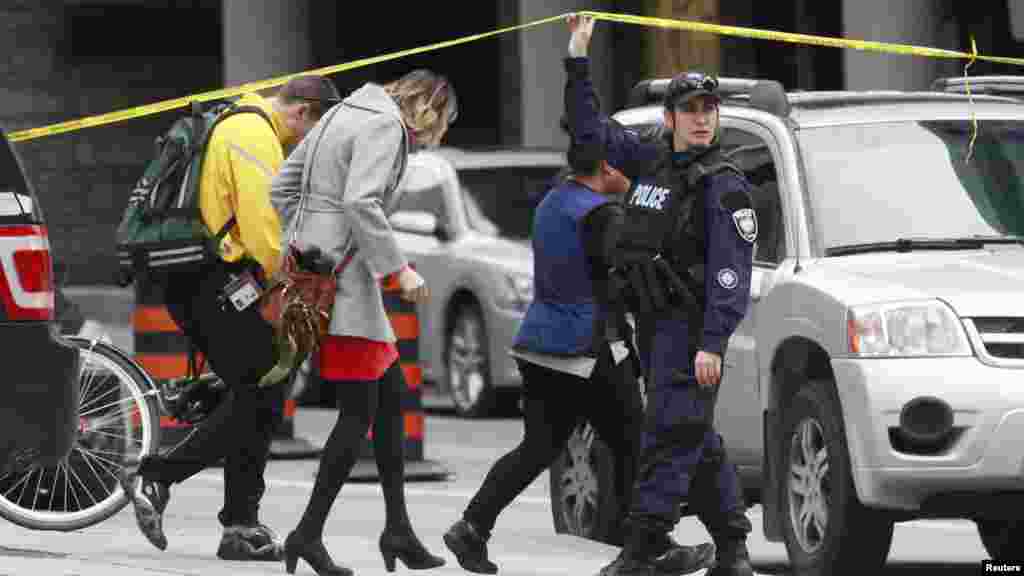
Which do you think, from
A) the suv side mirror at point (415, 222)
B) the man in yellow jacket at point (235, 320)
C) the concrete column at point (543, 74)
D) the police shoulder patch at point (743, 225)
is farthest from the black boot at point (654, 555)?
the concrete column at point (543, 74)

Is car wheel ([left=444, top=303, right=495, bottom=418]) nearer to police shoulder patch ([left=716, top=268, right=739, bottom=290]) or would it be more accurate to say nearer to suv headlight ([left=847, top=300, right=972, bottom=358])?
suv headlight ([left=847, top=300, right=972, bottom=358])

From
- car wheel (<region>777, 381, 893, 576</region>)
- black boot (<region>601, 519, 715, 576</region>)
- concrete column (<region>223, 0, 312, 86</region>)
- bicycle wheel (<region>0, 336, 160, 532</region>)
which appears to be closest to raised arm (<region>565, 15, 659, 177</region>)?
car wheel (<region>777, 381, 893, 576</region>)

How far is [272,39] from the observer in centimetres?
2600

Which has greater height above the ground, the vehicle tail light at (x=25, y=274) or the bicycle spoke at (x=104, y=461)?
the vehicle tail light at (x=25, y=274)

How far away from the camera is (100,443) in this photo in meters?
10.6

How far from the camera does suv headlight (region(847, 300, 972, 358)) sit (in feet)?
28.6

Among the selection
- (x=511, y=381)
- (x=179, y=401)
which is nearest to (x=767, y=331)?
(x=179, y=401)

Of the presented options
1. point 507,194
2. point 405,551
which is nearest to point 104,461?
point 405,551

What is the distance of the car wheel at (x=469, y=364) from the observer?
17766 millimetres

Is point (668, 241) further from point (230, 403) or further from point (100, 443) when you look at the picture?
point (100, 443)

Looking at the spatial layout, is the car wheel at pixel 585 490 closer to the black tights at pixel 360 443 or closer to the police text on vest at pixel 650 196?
the black tights at pixel 360 443

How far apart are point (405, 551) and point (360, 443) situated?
39 centimetres

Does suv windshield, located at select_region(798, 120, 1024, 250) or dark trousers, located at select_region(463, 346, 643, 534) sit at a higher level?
suv windshield, located at select_region(798, 120, 1024, 250)

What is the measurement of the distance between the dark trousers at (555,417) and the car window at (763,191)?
3.10ft
